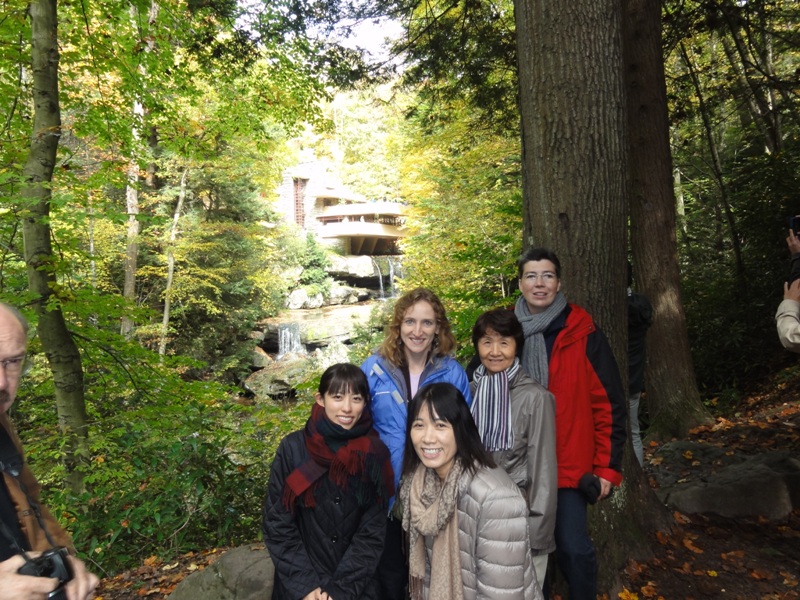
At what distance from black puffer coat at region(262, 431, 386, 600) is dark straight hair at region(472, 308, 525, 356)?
0.88 metres

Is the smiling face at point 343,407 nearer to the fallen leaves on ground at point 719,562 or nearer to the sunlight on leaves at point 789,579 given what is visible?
the fallen leaves on ground at point 719,562

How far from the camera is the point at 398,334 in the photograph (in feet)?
7.73

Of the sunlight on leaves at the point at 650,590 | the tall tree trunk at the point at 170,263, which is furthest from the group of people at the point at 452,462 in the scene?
the tall tree trunk at the point at 170,263

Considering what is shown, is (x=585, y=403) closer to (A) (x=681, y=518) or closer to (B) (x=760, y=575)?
(B) (x=760, y=575)

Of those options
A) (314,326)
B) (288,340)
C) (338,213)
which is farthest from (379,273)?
(288,340)

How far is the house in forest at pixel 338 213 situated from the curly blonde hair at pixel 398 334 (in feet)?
92.2

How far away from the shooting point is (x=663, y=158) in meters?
5.02

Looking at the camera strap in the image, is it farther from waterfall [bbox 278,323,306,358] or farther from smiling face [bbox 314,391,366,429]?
waterfall [bbox 278,323,306,358]

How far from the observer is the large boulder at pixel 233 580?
2908mm

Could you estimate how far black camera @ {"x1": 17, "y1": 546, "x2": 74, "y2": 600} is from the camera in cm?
127

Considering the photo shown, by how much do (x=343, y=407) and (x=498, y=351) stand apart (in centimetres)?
71

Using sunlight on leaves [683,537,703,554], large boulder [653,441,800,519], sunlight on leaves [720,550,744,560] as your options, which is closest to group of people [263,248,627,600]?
sunlight on leaves [683,537,703,554]

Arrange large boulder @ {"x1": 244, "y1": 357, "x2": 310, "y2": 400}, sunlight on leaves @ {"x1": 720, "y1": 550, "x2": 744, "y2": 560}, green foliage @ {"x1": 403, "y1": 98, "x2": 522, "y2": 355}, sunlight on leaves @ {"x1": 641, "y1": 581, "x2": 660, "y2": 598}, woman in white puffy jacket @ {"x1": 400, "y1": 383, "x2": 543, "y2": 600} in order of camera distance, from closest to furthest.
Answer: woman in white puffy jacket @ {"x1": 400, "y1": 383, "x2": 543, "y2": 600}, sunlight on leaves @ {"x1": 641, "y1": 581, "x2": 660, "y2": 598}, sunlight on leaves @ {"x1": 720, "y1": 550, "x2": 744, "y2": 560}, green foliage @ {"x1": 403, "y1": 98, "x2": 522, "y2": 355}, large boulder @ {"x1": 244, "y1": 357, "x2": 310, "y2": 400}

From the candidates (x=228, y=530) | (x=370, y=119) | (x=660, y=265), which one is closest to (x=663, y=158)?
(x=660, y=265)
